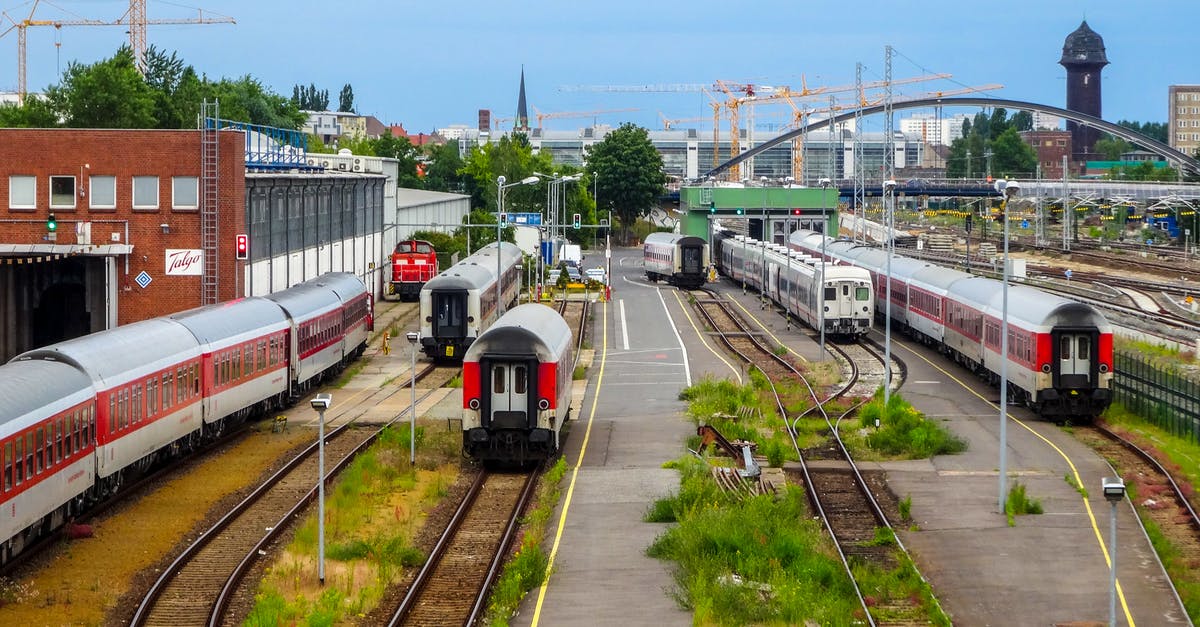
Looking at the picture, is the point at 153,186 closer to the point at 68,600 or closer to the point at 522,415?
the point at 522,415

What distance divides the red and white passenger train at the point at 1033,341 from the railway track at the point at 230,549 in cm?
1709

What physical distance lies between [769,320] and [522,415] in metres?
41.5

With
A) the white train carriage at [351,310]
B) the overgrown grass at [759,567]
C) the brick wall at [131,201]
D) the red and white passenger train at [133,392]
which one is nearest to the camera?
Answer: the overgrown grass at [759,567]

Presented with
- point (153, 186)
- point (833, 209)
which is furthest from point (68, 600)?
point (833, 209)

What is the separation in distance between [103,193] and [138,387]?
23.7 meters

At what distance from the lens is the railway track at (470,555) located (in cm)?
2003

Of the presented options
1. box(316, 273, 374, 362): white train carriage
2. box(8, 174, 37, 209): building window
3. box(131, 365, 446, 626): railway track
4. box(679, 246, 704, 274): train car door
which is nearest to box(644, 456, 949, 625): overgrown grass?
box(131, 365, 446, 626): railway track

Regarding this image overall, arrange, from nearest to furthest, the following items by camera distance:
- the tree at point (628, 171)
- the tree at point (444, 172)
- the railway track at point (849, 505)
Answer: the railway track at point (849, 505) < the tree at point (628, 171) < the tree at point (444, 172)

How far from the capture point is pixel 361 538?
24.5 metres

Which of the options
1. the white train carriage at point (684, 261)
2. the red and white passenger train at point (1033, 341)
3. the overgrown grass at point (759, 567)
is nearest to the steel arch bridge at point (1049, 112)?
the white train carriage at point (684, 261)

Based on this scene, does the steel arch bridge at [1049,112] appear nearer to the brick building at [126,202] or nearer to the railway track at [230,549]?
the brick building at [126,202]

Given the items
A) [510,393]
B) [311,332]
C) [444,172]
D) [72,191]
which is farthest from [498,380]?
[444,172]

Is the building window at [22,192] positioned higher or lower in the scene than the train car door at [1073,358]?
higher

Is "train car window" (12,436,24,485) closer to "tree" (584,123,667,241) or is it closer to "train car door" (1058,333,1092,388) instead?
"train car door" (1058,333,1092,388)
